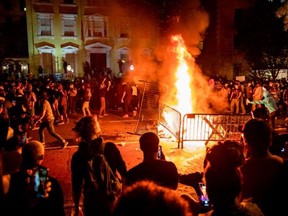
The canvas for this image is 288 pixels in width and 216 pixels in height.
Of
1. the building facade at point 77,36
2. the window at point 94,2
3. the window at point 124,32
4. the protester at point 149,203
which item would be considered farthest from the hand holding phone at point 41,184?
the window at point 94,2

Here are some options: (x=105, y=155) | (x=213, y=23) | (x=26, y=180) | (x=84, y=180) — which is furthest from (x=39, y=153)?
(x=213, y=23)

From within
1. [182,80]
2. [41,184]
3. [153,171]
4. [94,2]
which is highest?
[94,2]

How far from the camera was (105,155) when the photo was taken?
4.21m

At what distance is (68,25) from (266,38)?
21299 mm

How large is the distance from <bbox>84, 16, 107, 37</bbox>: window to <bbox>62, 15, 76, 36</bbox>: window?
1350 millimetres

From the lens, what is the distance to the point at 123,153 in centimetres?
948

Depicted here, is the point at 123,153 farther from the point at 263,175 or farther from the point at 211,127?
the point at 263,175

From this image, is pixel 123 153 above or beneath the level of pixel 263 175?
beneath

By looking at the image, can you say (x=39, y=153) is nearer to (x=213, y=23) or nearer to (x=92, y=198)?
(x=92, y=198)

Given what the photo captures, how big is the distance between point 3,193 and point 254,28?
109ft

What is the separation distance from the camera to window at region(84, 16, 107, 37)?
127ft

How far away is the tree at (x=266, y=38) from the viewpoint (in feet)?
102

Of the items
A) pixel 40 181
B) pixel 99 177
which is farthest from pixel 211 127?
pixel 40 181

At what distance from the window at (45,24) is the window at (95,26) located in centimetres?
385
